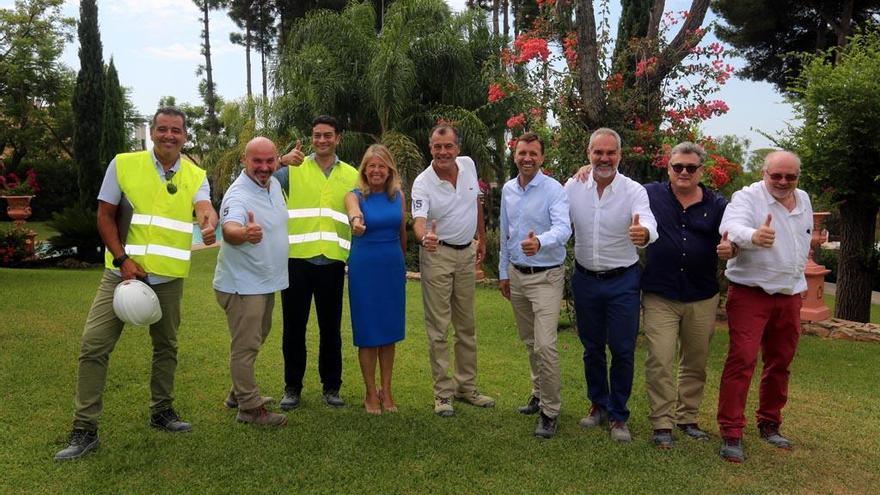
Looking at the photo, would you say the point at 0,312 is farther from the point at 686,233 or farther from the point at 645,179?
the point at 645,179

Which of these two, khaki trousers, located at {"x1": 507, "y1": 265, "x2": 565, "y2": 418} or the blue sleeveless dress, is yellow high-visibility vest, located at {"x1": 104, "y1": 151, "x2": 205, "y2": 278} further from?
khaki trousers, located at {"x1": 507, "y1": 265, "x2": 565, "y2": 418}

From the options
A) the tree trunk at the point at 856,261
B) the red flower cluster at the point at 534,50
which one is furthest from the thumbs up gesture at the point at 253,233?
the tree trunk at the point at 856,261

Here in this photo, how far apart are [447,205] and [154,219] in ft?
6.07

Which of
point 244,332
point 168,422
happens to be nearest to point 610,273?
point 244,332

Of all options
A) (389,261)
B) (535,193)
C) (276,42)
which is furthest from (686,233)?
(276,42)

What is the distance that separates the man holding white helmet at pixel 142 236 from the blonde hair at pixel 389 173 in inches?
38.6

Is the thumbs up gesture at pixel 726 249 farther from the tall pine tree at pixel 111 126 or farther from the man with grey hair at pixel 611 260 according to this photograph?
the tall pine tree at pixel 111 126

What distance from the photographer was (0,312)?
7957 millimetres

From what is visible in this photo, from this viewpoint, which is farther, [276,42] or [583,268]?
[276,42]

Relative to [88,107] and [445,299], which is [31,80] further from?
[445,299]

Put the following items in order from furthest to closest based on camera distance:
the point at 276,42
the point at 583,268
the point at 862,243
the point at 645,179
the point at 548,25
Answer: the point at 276,42 → the point at 645,179 → the point at 862,243 → the point at 548,25 → the point at 583,268

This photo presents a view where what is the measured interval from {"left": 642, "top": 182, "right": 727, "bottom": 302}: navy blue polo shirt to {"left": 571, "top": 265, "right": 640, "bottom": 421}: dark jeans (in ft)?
0.53

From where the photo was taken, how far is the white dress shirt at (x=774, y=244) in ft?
12.7

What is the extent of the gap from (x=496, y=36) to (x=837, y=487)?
1616 centimetres
